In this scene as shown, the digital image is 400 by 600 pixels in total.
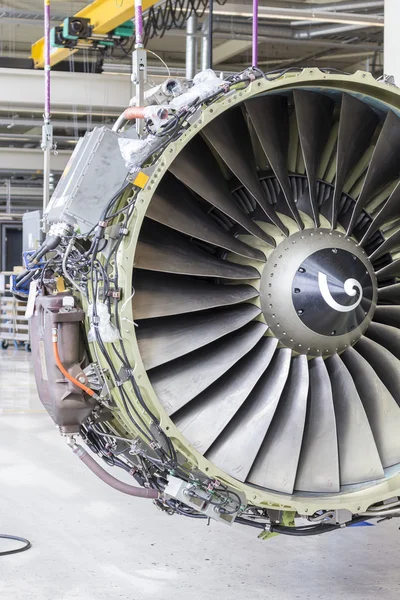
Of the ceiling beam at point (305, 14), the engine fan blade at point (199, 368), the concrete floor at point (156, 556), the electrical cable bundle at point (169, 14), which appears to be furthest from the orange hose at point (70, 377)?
the ceiling beam at point (305, 14)

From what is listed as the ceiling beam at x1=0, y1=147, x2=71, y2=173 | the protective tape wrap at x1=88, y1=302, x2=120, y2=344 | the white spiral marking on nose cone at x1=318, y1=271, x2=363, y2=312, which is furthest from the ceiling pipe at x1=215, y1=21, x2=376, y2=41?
the protective tape wrap at x1=88, y1=302, x2=120, y2=344

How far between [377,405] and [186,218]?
3.53 feet

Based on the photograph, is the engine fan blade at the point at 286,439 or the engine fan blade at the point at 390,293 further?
the engine fan blade at the point at 390,293

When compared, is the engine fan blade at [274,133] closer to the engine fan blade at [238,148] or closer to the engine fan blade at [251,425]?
the engine fan blade at [238,148]

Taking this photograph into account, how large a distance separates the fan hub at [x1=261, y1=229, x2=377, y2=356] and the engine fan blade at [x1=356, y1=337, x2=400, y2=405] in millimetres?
198

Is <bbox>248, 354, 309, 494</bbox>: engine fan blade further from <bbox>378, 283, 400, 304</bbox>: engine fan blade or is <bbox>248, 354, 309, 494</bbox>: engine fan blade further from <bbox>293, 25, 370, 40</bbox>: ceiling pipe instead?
<bbox>293, 25, 370, 40</bbox>: ceiling pipe

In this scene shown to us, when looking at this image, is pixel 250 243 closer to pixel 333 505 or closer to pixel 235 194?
pixel 235 194

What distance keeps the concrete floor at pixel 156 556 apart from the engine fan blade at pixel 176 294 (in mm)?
1279

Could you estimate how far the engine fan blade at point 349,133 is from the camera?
3.38m

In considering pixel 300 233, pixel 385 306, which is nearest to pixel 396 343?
pixel 385 306

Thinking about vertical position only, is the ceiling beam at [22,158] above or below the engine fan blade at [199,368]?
above

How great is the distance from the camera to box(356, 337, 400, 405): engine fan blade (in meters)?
3.59

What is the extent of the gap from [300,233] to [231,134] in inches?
18.6

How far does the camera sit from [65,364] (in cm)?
345
